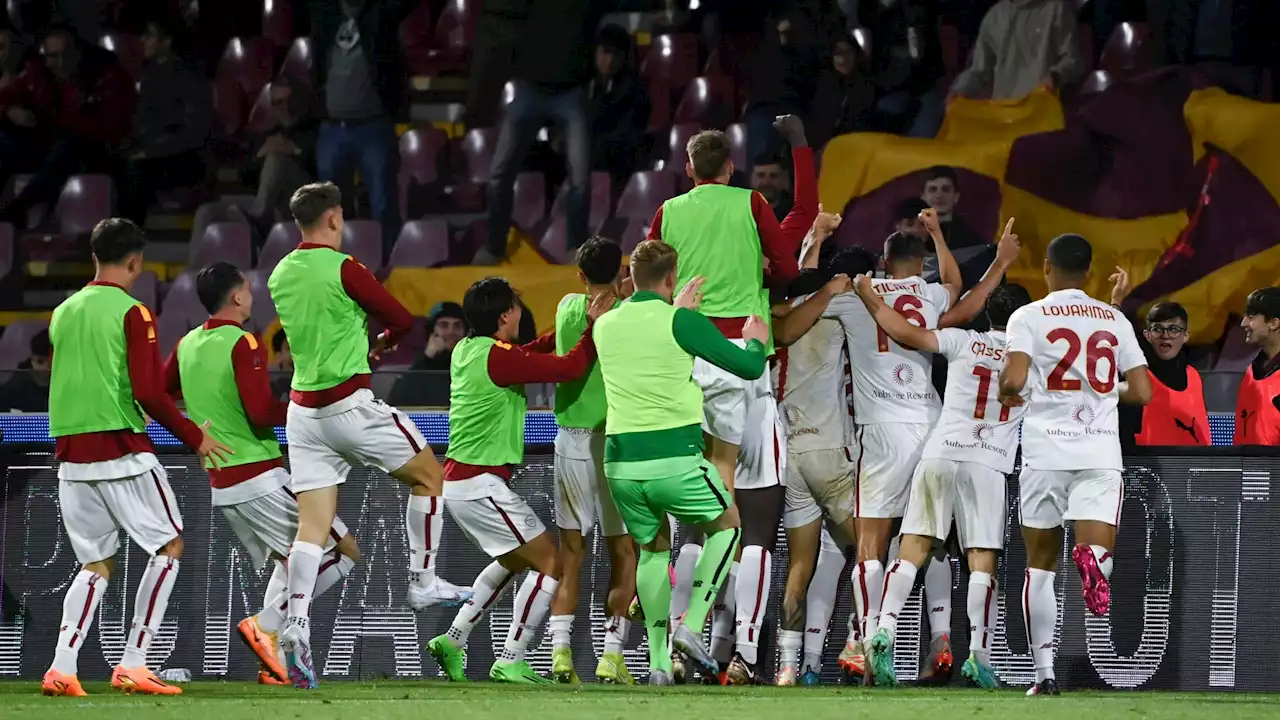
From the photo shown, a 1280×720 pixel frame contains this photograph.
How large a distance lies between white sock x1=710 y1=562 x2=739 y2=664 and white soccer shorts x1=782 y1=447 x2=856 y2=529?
1.33ft

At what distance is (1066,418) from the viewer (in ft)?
25.1

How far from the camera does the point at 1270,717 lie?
21.4ft

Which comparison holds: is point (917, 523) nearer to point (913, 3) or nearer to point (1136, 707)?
point (1136, 707)

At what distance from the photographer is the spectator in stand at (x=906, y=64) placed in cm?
1381

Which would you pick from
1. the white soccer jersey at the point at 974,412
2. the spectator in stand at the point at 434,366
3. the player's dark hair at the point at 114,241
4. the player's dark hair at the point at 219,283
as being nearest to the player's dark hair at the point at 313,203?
the player's dark hair at the point at 219,283

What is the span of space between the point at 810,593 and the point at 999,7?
6803 mm

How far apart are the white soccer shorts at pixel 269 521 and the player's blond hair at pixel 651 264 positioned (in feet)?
6.16

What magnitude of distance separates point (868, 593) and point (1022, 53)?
21.5 feet

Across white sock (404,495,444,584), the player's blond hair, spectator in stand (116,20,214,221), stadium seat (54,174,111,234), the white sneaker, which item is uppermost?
spectator in stand (116,20,214,221)

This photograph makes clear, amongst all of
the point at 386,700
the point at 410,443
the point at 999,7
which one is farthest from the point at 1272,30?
the point at 386,700

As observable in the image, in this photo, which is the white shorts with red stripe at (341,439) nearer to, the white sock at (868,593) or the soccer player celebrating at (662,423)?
the soccer player celebrating at (662,423)

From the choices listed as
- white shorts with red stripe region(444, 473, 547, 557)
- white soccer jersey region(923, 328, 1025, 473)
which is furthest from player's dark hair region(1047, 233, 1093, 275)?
white shorts with red stripe region(444, 473, 547, 557)

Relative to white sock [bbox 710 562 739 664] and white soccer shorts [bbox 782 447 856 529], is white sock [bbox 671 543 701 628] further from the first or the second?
white soccer shorts [bbox 782 447 856 529]

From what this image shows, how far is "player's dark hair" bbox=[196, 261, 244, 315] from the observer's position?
805 cm
